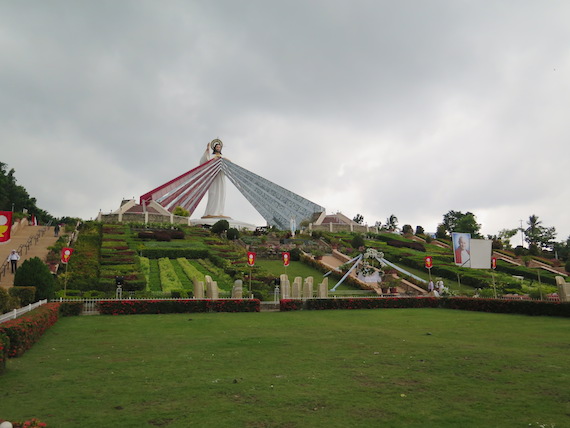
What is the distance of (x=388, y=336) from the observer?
28.3 ft

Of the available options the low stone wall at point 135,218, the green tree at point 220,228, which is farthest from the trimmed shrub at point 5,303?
the low stone wall at point 135,218

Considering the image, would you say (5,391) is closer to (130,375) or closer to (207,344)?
(130,375)

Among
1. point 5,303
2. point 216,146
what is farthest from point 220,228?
point 5,303

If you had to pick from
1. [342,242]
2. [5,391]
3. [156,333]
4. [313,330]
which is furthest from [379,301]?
[342,242]

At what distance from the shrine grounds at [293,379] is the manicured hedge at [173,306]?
448 centimetres

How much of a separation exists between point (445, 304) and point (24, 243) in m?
21.5

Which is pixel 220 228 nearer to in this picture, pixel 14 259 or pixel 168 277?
pixel 168 277

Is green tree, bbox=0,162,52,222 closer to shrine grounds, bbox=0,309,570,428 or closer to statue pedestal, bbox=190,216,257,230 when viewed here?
statue pedestal, bbox=190,216,257,230

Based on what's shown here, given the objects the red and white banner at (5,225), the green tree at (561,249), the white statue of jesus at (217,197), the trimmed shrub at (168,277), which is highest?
the white statue of jesus at (217,197)

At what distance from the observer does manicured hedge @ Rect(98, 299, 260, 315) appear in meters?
13.7

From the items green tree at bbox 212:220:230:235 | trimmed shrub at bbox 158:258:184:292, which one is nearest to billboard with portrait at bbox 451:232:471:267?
trimmed shrub at bbox 158:258:184:292

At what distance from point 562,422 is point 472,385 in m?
1.24

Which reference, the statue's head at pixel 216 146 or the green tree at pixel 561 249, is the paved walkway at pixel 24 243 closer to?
the statue's head at pixel 216 146

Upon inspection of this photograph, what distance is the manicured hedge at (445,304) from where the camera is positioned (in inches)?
520
